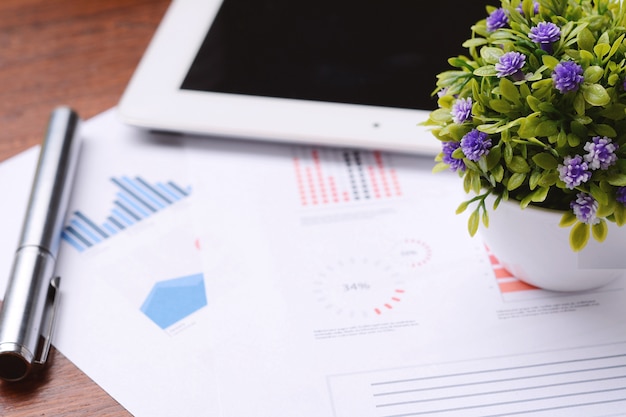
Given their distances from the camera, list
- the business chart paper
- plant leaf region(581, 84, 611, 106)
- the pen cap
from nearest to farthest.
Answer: plant leaf region(581, 84, 611, 106) < the business chart paper < the pen cap

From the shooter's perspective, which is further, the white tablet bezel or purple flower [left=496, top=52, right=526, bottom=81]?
the white tablet bezel

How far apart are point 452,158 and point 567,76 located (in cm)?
11

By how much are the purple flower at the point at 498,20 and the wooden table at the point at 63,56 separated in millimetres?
482

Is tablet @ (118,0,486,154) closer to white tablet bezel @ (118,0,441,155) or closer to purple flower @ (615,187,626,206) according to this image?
white tablet bezel @ (118,0,441,155)

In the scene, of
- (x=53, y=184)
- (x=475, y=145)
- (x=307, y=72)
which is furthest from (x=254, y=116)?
(x=475, y=145)

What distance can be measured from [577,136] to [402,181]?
28 cm

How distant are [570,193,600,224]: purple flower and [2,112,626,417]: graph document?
14cm

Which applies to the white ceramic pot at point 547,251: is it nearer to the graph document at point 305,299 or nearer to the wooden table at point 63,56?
the graph document at point 305,299

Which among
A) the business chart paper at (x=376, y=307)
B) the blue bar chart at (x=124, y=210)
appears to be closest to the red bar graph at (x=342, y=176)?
the business chart paper at (x=376, y=307)

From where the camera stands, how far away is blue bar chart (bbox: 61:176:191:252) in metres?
0.79

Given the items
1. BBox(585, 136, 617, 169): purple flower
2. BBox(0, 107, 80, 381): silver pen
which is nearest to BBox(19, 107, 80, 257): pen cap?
BBox(0, 107, 80, 381): silver pen

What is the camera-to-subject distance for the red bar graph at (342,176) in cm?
81

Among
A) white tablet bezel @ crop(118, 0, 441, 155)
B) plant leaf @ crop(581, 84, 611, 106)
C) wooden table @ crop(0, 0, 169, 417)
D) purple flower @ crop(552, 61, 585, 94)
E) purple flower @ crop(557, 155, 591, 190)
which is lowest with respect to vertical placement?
purple flower @ crop(557, 155, 591, 190)

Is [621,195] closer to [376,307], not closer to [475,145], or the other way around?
[475,145]
